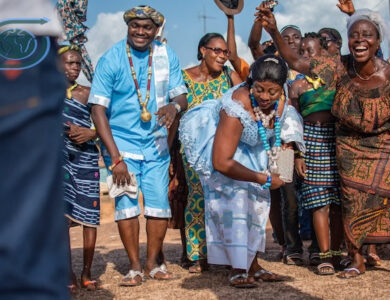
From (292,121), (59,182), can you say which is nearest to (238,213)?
(292,121)

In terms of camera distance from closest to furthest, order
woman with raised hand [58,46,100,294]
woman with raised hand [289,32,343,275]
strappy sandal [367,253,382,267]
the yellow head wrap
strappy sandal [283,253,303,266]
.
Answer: woman with raised hand [58,46,100,294] → the yellow head wrap → woman with raised hand [289,32,343,275] → strappy sandal [367,253,382,267] → strappy sandal [283,253,303,266]

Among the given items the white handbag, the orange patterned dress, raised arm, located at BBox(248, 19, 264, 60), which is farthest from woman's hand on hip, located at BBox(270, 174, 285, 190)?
raised arm, located at BBox(248, 19, 264, 60)

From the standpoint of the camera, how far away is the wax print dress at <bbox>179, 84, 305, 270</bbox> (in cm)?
474

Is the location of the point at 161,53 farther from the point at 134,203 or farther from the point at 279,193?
the point at 279,193

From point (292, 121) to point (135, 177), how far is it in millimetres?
1384

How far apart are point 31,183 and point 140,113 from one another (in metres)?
3.80

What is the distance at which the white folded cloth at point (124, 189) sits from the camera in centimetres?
503

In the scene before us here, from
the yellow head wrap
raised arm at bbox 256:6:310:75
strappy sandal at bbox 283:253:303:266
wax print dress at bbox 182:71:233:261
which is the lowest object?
strappy sandal at bbox 283:253:303:266

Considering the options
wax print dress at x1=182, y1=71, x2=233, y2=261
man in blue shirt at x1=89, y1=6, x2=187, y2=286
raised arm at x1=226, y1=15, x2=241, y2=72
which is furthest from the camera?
raised arm at x1=226, y1=15, x2=241, y2=72

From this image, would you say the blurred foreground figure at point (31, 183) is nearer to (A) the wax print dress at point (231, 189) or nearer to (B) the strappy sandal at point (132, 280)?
(A) the wax print dress at point (231, 189)

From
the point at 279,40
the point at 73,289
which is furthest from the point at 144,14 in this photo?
the point at 73,289

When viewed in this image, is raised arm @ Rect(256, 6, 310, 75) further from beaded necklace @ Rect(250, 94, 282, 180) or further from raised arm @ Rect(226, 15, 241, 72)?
raised arm @ Rect(226, 15, 241, 72)

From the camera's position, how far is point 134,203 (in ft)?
16.8

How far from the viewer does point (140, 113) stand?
524 centimetres
